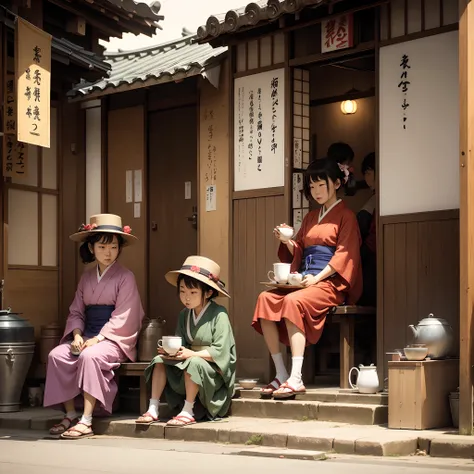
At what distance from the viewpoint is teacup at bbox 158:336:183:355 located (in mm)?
9242

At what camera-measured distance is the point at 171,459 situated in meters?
7.63

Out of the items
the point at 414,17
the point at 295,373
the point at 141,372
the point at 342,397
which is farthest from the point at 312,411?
the point at 414,17

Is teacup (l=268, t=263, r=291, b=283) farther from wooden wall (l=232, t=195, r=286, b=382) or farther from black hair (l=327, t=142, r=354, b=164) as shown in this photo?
black hair (l=327, t=142, r=354, b=164)

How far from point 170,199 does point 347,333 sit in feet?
12.9

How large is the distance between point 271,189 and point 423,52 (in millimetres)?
2315

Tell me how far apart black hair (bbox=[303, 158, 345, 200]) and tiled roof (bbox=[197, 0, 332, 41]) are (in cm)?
154

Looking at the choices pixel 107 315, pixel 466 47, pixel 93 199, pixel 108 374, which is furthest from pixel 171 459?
pixel 93 199

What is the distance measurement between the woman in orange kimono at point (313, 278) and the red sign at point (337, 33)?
1.20 metres

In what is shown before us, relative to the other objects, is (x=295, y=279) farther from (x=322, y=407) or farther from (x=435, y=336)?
(x=435, y=336)

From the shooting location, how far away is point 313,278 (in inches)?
391

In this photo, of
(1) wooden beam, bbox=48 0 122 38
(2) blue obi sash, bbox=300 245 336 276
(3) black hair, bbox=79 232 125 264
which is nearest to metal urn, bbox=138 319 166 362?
(3) black hair, bbox=79 232 125 264

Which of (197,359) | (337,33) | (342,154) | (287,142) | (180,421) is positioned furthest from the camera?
(342,154)

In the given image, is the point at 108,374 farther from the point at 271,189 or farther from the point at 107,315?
the point at 271,189

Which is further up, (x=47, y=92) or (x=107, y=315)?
(x=47, y=92)
